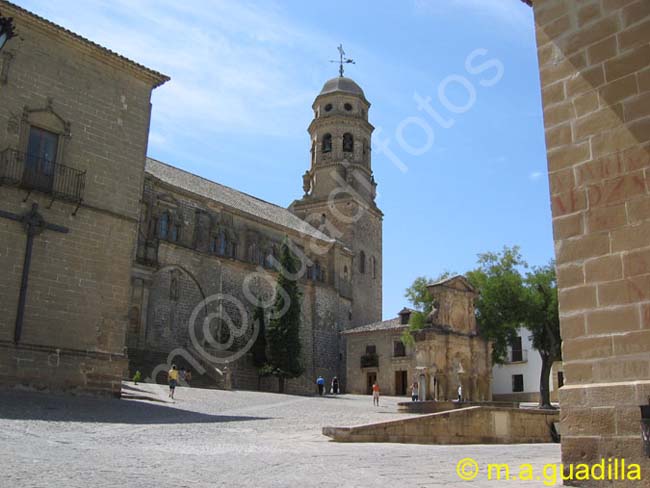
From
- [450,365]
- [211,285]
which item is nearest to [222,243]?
[211,285]

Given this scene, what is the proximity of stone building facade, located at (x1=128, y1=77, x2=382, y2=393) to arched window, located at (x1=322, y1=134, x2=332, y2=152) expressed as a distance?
82mm

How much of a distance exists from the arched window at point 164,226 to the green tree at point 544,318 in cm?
1974

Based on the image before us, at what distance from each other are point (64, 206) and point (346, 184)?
3554cm

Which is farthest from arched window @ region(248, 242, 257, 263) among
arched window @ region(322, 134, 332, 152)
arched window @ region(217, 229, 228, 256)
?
arched window @ region(322, 134, 332, 152)

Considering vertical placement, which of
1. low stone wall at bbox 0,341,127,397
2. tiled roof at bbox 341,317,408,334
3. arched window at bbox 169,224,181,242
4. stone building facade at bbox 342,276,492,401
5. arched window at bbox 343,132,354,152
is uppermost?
arched window at bbox 343,132,354,152

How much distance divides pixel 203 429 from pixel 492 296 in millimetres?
19262

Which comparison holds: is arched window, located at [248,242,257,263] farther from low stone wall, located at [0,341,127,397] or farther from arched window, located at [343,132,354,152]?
low stone wall, located at [0,341,127,397]

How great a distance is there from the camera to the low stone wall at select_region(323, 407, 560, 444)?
→ 11.7m

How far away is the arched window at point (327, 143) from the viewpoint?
171 ft

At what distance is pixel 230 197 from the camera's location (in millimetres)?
45469

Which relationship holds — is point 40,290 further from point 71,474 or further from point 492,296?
point 492,296

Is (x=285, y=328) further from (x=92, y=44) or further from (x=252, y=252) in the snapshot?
(x=92, y=44)

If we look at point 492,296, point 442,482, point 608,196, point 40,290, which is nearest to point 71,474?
point 442,482

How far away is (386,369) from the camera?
4291 centimetres
